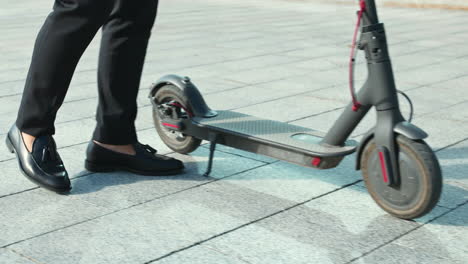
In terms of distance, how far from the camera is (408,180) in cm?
289

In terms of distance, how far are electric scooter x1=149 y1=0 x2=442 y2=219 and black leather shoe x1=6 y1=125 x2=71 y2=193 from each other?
678 mm

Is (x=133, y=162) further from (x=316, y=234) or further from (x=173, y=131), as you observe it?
(x=316, y=234)

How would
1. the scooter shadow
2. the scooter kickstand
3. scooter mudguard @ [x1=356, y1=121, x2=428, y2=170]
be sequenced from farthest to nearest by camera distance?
the scooter kickstand, the scooter shadow, scooter mudguard @ [x1=356, y1=121, x2=428, y2=170]

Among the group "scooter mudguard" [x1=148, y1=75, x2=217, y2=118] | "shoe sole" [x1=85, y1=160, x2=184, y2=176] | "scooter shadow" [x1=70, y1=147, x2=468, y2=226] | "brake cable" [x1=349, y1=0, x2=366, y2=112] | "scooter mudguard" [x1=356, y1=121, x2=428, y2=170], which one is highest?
"brake cable" [x1=349, y1=0, x2=366, y2=112]

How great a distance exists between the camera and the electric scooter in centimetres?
285

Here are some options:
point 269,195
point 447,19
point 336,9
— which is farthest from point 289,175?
point 336,9

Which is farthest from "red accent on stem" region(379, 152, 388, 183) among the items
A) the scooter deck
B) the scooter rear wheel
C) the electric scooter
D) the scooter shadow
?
the scooter rear wheel

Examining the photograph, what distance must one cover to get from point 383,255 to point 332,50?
5069mm

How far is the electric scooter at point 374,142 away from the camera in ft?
9.36

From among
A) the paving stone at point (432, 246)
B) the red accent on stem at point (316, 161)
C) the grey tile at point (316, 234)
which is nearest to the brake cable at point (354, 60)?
the red accent on stem at point (316, 161)

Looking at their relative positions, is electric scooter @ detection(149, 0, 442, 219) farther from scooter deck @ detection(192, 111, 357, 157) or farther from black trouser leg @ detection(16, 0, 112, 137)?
black trouser leg @ detection(16, 0, 112, 137)

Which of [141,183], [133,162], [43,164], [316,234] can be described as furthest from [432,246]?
[43,164]

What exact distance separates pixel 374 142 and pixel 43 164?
143 centimetres

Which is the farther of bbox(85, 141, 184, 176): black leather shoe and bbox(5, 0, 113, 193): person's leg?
bbox(85, 141, 184, 176): black leather shoe
